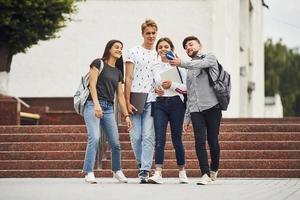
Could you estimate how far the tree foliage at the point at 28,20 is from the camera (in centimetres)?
2042

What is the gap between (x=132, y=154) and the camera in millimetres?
14711

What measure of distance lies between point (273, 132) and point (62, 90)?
12316mm

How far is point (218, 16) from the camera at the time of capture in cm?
2606

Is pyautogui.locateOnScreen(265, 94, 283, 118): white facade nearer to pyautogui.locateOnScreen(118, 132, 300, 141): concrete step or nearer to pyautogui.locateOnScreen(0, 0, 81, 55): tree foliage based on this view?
pyautogui.locateOnScreen(0, 0, 81, 55): tree foliage

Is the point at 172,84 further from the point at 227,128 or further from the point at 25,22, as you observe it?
the point at 25,22

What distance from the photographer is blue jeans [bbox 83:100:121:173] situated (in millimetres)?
11297

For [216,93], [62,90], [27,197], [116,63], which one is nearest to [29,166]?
[116,63]

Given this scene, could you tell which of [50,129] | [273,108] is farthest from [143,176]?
[273,108]

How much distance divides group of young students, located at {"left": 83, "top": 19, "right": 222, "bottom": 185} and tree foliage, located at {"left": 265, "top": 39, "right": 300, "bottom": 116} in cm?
6742

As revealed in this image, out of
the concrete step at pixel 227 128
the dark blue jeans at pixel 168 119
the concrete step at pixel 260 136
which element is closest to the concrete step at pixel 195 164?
A: the concrete step at pixel 260 136

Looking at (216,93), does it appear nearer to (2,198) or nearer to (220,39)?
(2,198)

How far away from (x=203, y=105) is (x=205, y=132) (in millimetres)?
337

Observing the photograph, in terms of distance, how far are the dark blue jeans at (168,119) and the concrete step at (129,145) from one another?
350 cm

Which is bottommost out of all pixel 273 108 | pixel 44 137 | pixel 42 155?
pixel 42 155
